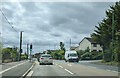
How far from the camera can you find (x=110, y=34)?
96.0 ft

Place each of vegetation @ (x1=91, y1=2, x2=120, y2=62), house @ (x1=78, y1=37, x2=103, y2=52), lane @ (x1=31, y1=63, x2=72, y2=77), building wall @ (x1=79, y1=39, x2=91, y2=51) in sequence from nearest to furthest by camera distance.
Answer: lane @ (x1=31, y1=63, x2=72, y2=77)
vegetation @ (x1=91, y1=2, x2=120, y2=62)
house @ (x1=78, y1=37, x2=103, y2=52)
building wall @ (x1=79, y1=39, x2=91, y2=51)

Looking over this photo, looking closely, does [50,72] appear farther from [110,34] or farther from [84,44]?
[84,44]

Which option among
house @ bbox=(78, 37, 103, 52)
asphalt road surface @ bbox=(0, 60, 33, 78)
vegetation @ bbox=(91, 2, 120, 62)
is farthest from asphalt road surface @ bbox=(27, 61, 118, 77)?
house @ bbox=(78, 37, 103, 52)

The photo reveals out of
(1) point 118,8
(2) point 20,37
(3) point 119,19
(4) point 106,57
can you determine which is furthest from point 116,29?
(2) point 20,37

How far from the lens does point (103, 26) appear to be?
3164 centimetres

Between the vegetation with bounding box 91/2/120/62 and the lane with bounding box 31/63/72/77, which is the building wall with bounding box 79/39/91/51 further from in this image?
the lane with bounding box 31/63/72/77

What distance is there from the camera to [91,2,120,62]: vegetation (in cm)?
2723

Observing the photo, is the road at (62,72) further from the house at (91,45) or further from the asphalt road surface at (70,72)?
the house at (91,45)

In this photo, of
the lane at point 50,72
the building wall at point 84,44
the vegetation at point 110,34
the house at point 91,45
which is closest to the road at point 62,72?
the lane at point 50,72

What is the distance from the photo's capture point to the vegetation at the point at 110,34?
27230mm

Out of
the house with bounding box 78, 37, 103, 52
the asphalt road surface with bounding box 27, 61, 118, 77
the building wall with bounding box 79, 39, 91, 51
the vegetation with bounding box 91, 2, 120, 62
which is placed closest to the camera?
the asphalt road surface with bounding box 27, 61, 118, 77

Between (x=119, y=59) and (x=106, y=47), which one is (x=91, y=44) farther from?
(x=119, y=59)

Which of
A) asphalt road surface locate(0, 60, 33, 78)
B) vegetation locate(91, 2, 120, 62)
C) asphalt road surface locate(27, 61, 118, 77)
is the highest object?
vegetation locate(91, 2, 120, 62)

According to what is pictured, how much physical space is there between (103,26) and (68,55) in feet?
33.4
